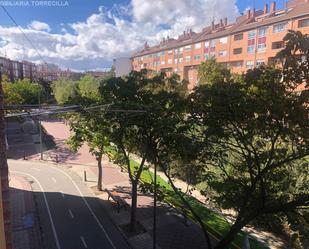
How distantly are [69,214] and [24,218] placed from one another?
2.37 meters

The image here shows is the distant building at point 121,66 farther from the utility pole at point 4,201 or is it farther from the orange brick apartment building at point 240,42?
the utility pole at point 4,201

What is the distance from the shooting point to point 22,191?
18547 millimetres

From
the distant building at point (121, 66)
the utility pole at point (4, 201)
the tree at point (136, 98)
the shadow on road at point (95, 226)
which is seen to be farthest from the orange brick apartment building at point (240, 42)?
the utility pole at point (4, 201)

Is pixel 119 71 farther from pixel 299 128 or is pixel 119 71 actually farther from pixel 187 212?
pixel 299 128

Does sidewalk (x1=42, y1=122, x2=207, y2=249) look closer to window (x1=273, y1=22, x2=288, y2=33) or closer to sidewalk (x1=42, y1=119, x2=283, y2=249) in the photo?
sidewalk (x1=42, y1=119, x2=283, y2=249)

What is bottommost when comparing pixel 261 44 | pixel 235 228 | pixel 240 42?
pixel 235 228

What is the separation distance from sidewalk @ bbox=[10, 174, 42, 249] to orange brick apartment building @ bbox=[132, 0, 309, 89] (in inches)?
978

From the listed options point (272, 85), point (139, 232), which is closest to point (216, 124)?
point (272, 85)

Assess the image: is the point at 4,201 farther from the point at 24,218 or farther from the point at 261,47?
the point at 261,47

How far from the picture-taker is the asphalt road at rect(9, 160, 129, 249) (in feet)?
42.9

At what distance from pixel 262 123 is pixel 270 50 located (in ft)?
107

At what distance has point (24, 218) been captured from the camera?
14.9 metres

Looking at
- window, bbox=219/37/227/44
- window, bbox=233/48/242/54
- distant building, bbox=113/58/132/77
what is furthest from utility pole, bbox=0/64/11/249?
distant building, bbox=113/58/132/77

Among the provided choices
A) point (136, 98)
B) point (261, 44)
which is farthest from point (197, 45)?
point (136, 98)
